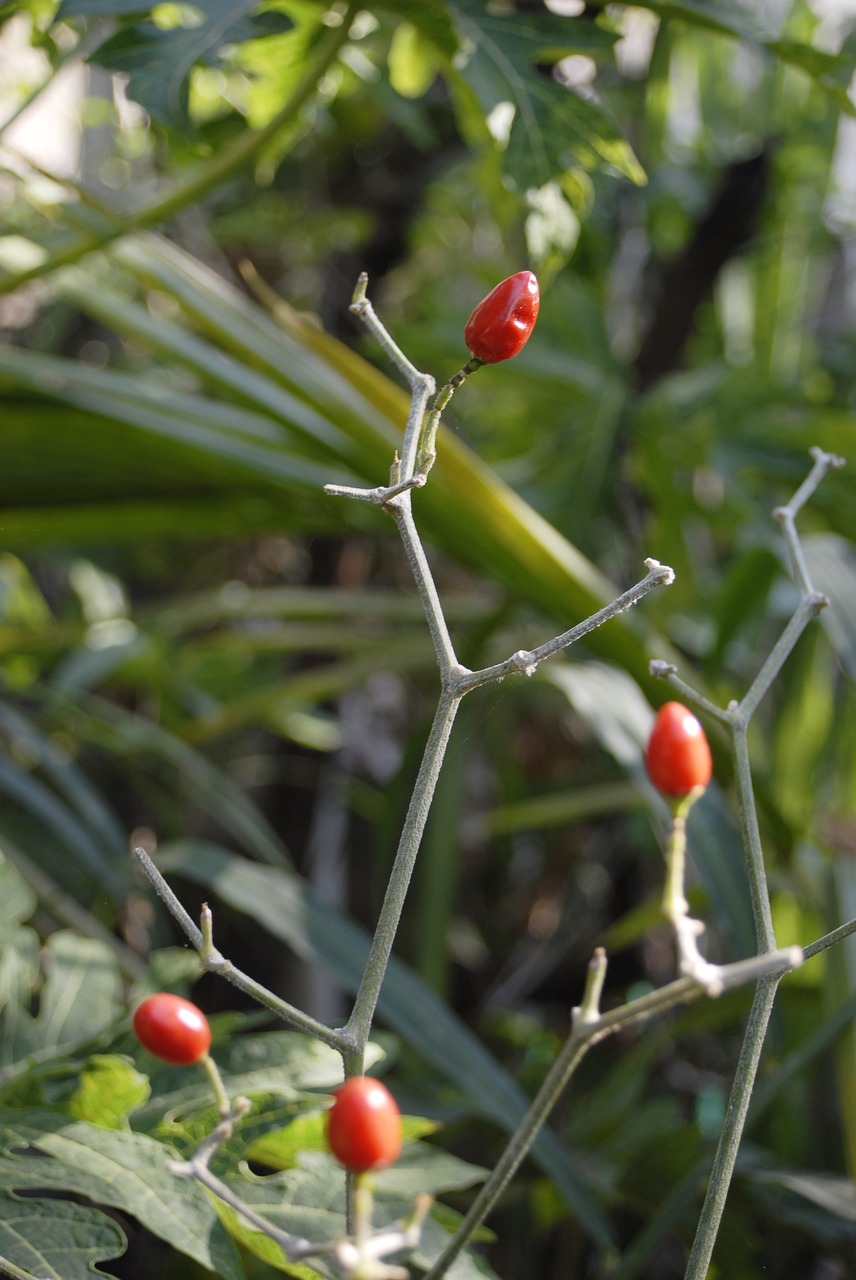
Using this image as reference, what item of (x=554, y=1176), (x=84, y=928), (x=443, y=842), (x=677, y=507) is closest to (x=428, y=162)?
(x=677, y=507)

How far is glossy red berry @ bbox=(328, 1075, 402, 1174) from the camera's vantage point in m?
0.19

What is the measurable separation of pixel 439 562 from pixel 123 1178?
111 centimetres

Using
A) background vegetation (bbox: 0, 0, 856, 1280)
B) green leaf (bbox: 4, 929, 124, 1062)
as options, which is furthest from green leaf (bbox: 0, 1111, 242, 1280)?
green leaf (bbox: 4, 929, 124, 1062)

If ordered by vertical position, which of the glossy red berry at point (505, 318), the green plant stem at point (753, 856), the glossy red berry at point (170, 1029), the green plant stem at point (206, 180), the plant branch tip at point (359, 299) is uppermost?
the green plant stem at point (206, 180)

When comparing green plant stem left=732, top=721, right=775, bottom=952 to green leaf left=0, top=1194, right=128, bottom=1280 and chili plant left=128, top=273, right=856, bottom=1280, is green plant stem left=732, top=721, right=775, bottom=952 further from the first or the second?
green leaf left=0, top=1194, right=128, bottom=1280

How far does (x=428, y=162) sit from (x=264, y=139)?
28.4 inches

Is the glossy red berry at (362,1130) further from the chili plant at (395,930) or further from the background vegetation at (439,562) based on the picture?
the background vegetation at (439,562)

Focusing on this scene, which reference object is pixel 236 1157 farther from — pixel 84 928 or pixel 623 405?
pixel 623 405

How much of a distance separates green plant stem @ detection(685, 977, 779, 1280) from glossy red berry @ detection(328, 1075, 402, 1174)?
99 millimetres

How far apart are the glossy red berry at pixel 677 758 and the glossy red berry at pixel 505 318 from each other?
0.34 feet

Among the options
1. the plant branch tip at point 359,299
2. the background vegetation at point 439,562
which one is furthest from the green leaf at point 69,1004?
the plant branch tip at point 359,299

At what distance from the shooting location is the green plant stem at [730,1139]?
0.83 ft

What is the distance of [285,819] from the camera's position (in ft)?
3.86

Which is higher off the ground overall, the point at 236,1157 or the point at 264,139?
the point at 264,139
